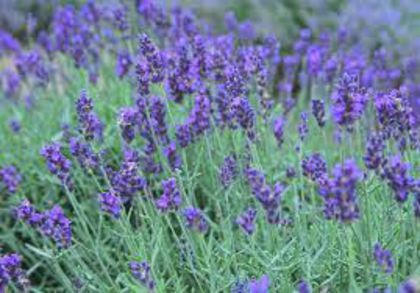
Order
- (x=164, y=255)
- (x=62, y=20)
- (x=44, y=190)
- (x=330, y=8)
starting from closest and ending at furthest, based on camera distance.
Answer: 1. (x=164, y=255)
2. (x=44, y=190)
3. (x=62, y=20)
4. (x=330, y=8)

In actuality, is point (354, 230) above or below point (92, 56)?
below

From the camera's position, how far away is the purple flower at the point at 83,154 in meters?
3.02

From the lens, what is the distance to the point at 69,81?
5234 mm

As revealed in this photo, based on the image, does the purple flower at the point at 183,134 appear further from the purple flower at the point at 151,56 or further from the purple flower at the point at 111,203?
the purple flower at the point at 111,203

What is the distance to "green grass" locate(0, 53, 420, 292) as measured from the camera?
281cm

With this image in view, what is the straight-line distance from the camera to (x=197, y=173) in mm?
3457

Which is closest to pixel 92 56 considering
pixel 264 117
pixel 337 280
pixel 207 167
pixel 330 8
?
pixel 207 167

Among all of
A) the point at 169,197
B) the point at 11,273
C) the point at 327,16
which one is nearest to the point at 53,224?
the point at 11,273

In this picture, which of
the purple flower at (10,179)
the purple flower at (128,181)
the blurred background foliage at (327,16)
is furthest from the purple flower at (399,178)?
the blurred background foliage at (327,16)

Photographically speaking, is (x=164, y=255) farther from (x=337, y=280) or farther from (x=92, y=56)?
(x=92, y=56)

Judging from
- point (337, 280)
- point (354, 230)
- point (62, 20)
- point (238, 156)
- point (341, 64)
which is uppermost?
point (62, 20)

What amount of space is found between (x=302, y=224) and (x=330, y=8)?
18.1ft

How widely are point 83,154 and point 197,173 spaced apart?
617 mm

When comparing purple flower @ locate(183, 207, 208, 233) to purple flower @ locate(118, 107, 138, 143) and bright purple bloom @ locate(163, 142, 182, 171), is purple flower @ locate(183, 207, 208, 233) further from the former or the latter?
purple flower @ locate(118, 107, 138, 143)
